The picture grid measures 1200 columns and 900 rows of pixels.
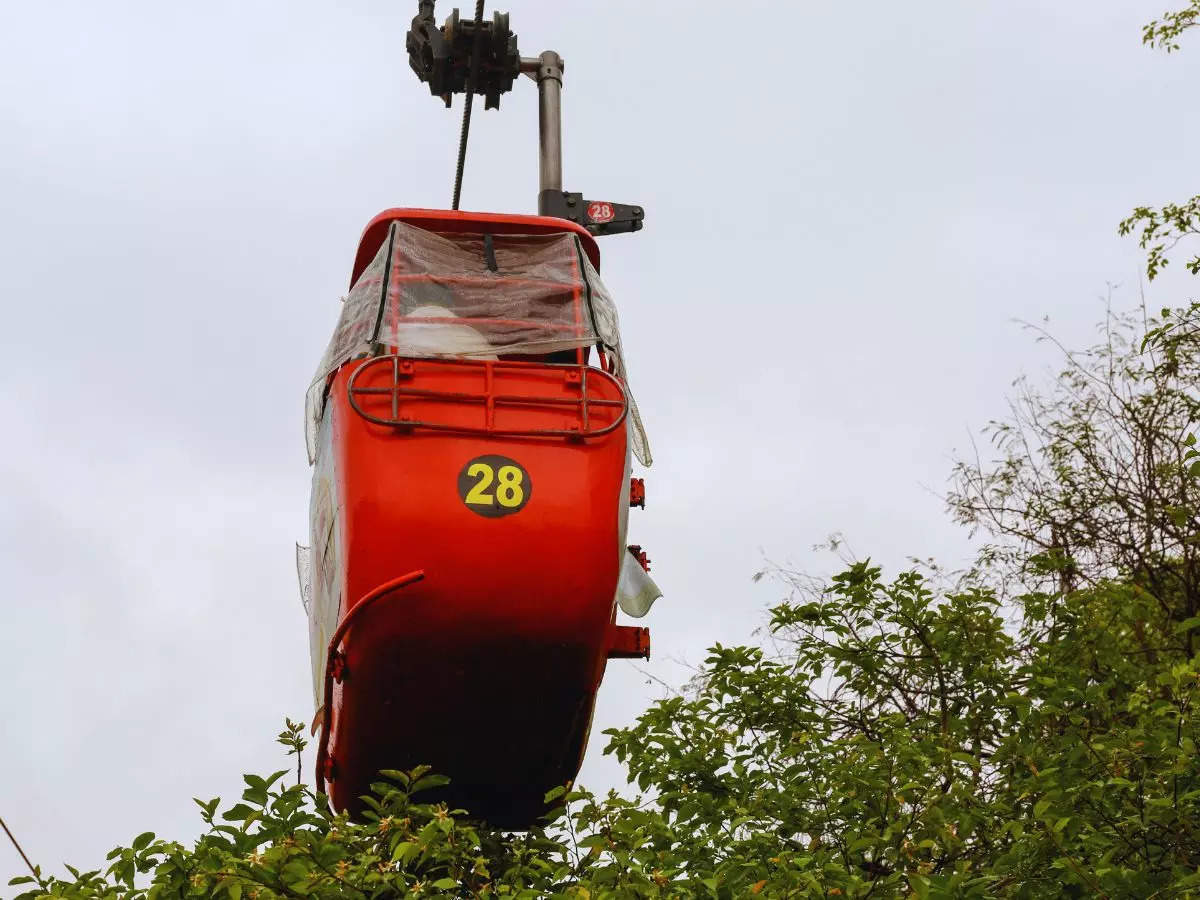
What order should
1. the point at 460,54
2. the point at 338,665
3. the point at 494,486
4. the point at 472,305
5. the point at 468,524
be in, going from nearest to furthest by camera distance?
1. the point at 468,524
2. the point at 494,486
3. the point at 338,665
4. the point at 472,305
5. the point at 460,54

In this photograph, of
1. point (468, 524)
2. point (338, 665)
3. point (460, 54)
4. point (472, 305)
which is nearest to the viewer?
point (468, 524)

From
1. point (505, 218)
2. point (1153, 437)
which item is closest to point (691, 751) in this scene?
point (505, 218)

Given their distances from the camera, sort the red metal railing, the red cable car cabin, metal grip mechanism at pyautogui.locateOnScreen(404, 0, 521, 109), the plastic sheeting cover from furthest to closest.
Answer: metal grip mechanism at pyautogui.locateOnScreen(404, 0, 521, 109) < the plastic sheeting cover < the red metal railing < the red cable car cabin

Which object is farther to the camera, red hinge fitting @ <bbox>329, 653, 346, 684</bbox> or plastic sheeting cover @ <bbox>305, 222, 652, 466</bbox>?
plastic sheeting cover @ <bbox>305, 222, 652, 466</bbox>

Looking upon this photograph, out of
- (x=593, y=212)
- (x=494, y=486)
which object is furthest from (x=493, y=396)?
(x=593, y=212)

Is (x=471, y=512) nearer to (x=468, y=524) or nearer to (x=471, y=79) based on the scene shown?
(x=468, y=524)

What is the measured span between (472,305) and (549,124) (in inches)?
97.4

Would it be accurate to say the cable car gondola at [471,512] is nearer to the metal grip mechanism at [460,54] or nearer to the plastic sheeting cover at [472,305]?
the plastic sheeting cover at [472,305]

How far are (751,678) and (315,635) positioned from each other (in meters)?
3.06

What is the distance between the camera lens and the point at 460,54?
506 inches

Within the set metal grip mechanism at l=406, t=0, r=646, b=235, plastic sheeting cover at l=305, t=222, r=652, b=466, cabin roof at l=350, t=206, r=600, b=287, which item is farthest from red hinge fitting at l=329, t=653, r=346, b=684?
metal grip mechanism at l=406, t=0, r=646, b=235

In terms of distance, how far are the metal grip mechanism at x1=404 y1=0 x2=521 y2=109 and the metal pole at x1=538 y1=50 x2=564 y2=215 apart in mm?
235

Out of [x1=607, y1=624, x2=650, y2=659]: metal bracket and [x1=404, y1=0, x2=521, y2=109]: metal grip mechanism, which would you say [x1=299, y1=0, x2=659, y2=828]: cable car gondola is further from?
[x1=404, y1=0, x2=521, y2=109]: metal grip mechanism

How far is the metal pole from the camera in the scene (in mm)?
12883
